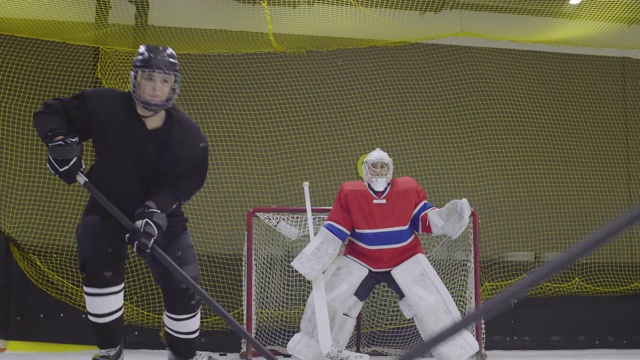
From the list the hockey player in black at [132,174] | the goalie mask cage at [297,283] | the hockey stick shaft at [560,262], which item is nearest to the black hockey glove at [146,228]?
the hockey player in black at [132,174]

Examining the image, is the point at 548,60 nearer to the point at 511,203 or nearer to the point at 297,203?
the point at 511,203

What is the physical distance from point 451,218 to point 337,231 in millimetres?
609

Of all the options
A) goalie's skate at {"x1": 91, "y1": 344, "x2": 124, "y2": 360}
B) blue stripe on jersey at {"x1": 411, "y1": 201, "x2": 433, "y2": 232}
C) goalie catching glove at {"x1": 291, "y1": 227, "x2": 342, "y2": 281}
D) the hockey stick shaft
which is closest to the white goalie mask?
blue stripe on jersey at {"x1": 411, "y1": 201, "x2": 433, "y2": 232}

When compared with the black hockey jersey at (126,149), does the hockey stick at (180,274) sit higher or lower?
lower

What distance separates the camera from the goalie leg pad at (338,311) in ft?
10.9

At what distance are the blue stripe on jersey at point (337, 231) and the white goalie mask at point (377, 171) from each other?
11.6 inches

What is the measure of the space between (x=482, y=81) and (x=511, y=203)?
1.17m

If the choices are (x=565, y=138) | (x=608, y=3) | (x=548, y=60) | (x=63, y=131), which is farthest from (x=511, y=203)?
(x=63, y=131)

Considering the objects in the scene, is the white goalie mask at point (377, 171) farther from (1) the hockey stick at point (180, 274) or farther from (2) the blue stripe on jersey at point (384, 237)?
(1) the hockey stick at point (180, 274)

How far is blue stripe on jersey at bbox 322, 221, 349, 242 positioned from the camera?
136 inches

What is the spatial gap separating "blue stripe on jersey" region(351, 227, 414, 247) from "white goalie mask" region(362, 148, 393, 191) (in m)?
0.24

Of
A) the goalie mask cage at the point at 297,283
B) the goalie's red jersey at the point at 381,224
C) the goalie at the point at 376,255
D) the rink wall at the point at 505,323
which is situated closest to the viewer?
the goalie at the point at 376,255

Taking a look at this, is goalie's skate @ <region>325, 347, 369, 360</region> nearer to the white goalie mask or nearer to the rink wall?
the white goalie mask

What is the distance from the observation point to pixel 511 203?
5812 millimetres
